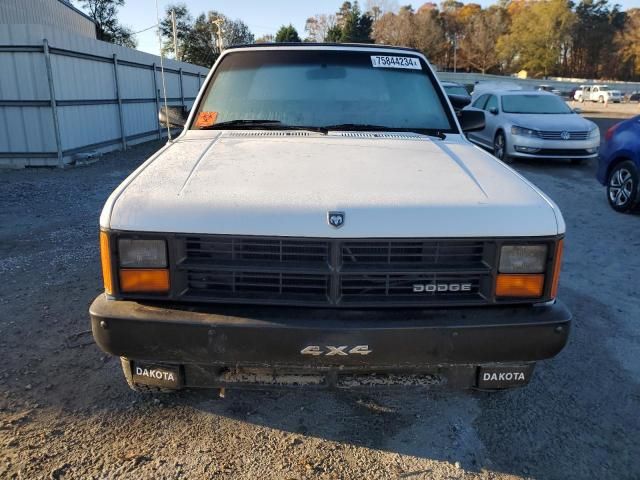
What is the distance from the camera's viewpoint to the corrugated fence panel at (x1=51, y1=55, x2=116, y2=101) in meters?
10.7

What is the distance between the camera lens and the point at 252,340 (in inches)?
87.1

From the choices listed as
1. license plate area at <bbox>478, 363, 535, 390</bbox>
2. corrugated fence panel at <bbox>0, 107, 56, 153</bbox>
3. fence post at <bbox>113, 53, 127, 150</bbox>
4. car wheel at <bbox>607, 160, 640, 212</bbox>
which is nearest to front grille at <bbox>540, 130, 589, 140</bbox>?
car wheel at <bbox>607, 160, 640, 212</bbox>

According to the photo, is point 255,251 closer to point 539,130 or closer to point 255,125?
point 255,125

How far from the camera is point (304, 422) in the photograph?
2.79 metres

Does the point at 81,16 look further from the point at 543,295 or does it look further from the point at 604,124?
the point at 543,295

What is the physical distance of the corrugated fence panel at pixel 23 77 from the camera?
404 inches

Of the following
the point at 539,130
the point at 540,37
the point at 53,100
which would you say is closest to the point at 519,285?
the point at 539,130

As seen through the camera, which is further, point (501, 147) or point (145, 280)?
point (501, 147)

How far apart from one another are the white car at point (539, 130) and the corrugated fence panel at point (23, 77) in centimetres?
871

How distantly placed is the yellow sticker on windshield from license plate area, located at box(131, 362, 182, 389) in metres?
1.76

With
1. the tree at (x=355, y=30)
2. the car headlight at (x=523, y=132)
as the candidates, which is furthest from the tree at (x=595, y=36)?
the car headlight at (x=523, y=132)

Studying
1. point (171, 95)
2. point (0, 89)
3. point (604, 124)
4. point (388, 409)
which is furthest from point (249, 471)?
point (604, 124)

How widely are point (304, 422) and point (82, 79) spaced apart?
442 inches

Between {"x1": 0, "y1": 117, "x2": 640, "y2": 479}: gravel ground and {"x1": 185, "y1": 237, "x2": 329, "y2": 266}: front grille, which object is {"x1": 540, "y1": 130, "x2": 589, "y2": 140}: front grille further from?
{"x1": 185, "y1": 237, "x2": 329, "y2": 266}: front grille
